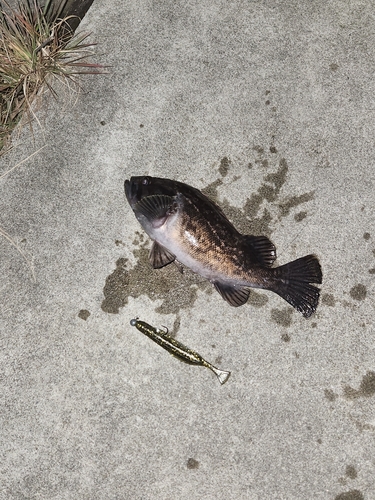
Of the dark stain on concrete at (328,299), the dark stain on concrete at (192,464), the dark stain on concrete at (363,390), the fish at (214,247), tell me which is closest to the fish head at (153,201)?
the fish at (214,247)

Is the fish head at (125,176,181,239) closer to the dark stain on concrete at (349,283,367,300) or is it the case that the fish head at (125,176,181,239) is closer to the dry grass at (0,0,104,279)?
the dry grass at (0,0,104,279)

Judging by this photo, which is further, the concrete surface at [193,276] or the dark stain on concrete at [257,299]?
the dark stain on concrete at [257,299]

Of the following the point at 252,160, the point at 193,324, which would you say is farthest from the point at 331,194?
the point at 193,324

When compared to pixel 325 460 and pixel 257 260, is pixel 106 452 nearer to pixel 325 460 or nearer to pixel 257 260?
pixel 325 460

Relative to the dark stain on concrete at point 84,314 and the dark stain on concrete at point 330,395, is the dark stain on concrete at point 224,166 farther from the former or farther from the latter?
the dark stain on concrete at point 330,395

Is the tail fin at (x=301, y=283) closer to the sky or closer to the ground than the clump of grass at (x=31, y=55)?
closer to the ground

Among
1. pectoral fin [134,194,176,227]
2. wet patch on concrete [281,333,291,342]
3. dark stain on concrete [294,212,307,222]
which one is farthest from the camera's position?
dark stain on concrete [294,212,307,222]

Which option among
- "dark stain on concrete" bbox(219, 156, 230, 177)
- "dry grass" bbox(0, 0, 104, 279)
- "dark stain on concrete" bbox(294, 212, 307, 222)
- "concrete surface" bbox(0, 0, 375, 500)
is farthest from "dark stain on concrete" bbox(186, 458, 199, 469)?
"dark stain on concrete" bbox(219, 156, 230, 177)
